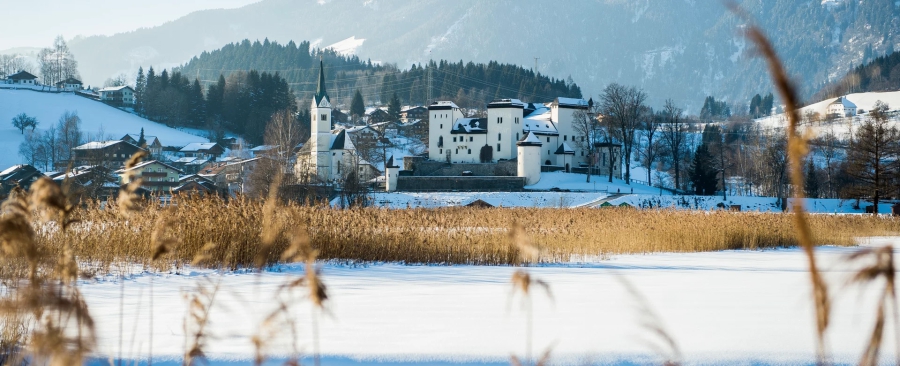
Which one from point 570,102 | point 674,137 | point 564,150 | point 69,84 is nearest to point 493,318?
point 564,150

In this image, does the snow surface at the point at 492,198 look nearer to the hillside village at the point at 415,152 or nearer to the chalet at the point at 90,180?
the hillside village at the point at 415,152

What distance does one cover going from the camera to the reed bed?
981 centimetres

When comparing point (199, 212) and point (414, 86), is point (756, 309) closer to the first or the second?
point (199, 212)

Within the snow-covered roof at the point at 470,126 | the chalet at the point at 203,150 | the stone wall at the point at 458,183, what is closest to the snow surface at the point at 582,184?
the stone wall at the point at 458,183

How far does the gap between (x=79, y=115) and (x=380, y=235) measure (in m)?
103

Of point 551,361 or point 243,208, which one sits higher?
point 243,208

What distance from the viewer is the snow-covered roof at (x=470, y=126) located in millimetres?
77188

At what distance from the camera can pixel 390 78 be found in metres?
157

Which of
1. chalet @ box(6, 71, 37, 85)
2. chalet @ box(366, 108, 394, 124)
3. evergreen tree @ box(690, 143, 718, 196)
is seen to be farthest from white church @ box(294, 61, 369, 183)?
chalet @ box(6, 71, 37, 85)

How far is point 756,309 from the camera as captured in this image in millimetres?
6562

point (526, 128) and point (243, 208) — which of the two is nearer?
point (243, 208)

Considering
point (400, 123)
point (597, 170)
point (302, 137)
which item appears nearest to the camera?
point (597, 170)

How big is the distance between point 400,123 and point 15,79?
63558 millimetres

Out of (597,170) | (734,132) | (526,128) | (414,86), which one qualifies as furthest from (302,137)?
(734,132)
